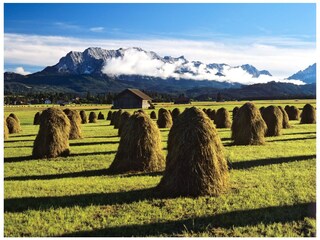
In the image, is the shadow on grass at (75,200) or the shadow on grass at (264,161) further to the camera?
the shadow on grass at (264,161)

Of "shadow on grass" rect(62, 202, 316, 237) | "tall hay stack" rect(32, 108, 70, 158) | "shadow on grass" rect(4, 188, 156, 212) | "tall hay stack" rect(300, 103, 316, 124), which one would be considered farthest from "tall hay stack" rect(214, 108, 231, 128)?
"shadow on grass" rect(62, 202, 316, 237)

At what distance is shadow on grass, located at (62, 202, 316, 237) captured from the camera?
9734mm

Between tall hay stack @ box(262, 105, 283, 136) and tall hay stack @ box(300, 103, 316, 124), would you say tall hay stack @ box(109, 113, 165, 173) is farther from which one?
tall hay stack @ box(300, 103, 316, 124)

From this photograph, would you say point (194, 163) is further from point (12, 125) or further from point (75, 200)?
point (12, 125)

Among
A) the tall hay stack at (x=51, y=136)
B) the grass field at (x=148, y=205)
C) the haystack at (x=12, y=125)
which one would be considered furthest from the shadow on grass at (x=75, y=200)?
the haystack at (x=12, y=125)

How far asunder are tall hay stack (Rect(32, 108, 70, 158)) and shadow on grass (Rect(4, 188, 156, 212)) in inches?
373

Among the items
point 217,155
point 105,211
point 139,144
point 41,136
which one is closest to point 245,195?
point 217,155

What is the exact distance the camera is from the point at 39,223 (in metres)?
10.4

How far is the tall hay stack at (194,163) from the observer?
12719 millimetres

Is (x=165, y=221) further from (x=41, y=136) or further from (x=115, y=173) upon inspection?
(x=41, y=136)

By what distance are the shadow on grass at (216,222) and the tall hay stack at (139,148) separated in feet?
21.9

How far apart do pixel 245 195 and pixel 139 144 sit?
18.3 feet

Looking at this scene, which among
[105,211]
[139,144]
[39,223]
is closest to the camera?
[39,223]

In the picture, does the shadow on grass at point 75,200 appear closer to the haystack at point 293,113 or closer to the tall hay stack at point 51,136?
the tall hay stack at point 51,136
